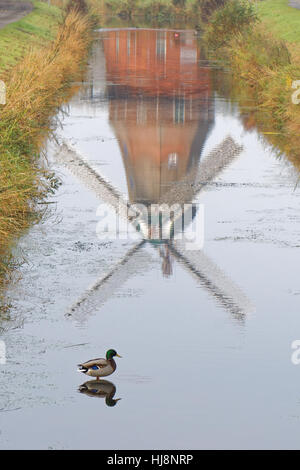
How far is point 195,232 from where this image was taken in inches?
541

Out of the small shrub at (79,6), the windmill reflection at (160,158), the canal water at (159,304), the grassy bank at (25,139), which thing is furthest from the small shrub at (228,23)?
the canal water at (159,304)

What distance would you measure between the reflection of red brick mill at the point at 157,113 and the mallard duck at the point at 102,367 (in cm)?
761

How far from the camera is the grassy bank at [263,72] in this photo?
22734 mm

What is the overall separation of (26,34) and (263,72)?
23346 millimetres

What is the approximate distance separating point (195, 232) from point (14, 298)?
3.70 meters

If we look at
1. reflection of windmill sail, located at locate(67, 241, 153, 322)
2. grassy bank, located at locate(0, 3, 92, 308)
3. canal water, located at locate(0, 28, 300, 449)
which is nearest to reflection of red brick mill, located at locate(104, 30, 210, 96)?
grassy bank, located at locate(0, 3, 92, 308)

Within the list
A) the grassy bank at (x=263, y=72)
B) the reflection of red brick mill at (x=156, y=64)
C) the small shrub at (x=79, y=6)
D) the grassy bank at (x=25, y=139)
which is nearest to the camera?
the grassy bank at (x=25, y=139)

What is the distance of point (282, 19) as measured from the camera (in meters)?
60.0

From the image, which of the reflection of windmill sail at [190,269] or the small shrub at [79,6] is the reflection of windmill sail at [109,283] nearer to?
the reflection of windmill sail at [190,269]

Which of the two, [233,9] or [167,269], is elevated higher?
[233,9]

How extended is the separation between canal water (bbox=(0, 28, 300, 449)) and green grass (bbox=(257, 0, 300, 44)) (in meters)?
26.2

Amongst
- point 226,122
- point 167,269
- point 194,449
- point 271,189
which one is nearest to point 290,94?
point 226,122

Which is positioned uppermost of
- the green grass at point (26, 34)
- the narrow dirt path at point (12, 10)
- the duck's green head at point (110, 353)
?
the narrow dirt path at point (12, 10)

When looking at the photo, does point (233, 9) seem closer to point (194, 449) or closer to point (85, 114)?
point (85, 114)
